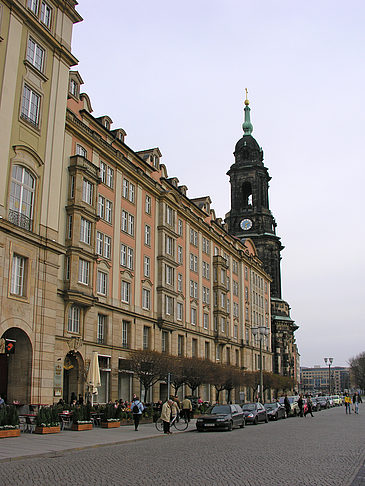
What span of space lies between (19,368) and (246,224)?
8446 cm

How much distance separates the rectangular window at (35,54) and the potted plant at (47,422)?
1773 cm

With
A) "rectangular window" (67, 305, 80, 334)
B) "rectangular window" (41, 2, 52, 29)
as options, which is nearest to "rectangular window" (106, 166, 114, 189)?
"rectangular window" (67, 305, 80, 334)

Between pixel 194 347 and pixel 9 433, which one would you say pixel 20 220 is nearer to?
pixel 9 433

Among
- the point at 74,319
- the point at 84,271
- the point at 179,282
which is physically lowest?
the point at 74,319

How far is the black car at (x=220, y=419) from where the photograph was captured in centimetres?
2675

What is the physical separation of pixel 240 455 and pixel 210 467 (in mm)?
2924

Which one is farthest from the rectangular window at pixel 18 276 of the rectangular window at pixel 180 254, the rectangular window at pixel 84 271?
the rectangular window at pixel 180 254

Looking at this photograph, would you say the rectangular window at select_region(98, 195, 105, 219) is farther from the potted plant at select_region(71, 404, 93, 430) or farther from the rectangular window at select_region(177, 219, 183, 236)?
the potted plant at select_region(71, 404, 93, 430)

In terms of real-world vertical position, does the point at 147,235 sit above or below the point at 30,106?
below

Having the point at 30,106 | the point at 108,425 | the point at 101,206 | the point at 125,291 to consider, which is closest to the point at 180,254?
the point at 125,291

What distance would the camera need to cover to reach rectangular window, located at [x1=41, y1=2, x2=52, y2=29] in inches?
1203

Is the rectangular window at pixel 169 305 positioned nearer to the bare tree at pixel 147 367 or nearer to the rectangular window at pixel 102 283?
the bare tree at pixel 147 367

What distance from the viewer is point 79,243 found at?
1410 inches

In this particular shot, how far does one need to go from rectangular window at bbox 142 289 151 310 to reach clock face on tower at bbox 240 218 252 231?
63660 millimetres
